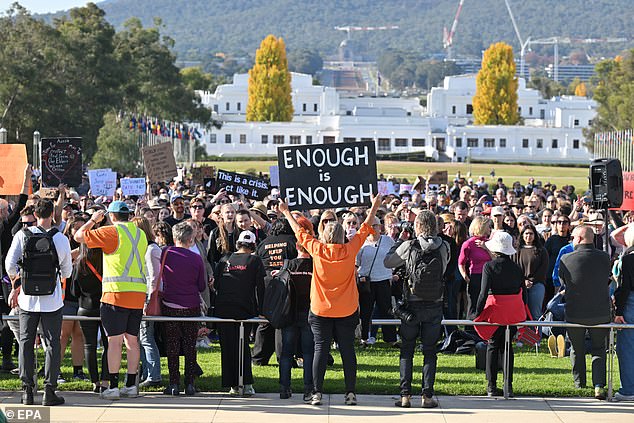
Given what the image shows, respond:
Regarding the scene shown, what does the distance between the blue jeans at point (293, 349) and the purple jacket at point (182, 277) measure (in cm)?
94

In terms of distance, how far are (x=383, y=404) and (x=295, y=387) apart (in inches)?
42.3

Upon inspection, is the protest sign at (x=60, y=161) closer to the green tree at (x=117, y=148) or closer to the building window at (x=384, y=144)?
the green tree at (x=117, y=148)

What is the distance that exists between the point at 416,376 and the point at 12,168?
5607mm

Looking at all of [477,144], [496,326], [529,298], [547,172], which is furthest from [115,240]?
[477,144]

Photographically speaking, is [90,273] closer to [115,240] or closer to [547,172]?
[115,240]

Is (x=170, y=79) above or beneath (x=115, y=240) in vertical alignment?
above

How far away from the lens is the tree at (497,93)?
12288cm

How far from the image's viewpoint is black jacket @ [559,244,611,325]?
10.8 meters

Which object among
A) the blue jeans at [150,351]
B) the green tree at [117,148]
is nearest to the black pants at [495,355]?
the blue jeans at [150,351]

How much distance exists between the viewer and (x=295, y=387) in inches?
438

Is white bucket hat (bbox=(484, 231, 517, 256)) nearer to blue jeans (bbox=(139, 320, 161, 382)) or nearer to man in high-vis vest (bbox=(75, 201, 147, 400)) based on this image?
man in high-vis vest (bbox=(75, 201, 147, 400))

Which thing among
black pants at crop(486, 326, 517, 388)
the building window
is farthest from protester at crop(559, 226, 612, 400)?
the building window

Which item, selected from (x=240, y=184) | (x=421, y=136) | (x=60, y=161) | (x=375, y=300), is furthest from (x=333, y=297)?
(x=421, y=136)

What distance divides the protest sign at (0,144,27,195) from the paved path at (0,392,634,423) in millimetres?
3959
